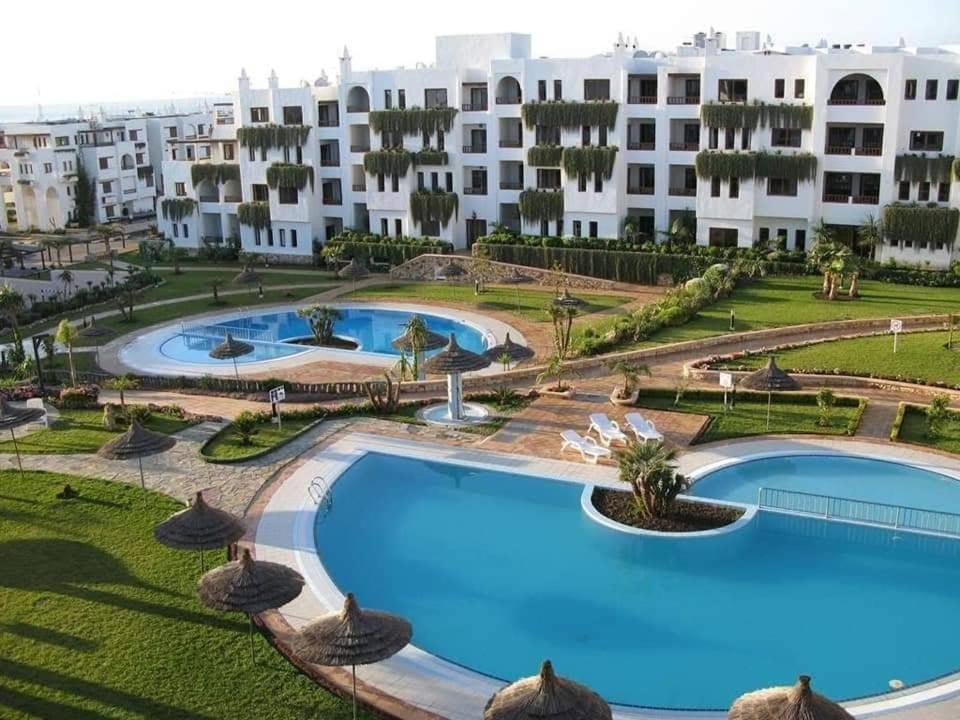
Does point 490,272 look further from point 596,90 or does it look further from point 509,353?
point 509,353

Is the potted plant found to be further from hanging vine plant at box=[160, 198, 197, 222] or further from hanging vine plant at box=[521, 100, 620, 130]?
hanging vine plant at box=[160, 198, 197, 222]

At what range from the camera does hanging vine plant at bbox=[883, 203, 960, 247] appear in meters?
47.4

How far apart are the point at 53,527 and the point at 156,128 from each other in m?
80.8

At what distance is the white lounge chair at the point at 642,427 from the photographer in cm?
2694

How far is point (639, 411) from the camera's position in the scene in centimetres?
3045

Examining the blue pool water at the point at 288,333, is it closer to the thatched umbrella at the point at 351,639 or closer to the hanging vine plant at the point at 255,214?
the hanging vine plant at the point at 255,214

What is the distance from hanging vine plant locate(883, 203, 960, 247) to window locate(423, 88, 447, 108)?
2748 cm

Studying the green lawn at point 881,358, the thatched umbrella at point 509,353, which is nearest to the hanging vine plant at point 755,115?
the green lawn at point 881,358

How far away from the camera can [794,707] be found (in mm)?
12492

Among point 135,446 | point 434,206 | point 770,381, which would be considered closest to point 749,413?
point 770,381

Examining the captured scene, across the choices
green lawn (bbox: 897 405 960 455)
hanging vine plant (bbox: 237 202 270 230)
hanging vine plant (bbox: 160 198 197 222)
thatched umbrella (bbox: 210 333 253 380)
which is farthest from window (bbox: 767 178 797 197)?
hanging vine plant (bbox: 160 198 197 222)

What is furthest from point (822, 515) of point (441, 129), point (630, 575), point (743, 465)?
point (441, 129)

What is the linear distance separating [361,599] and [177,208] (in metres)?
55.7

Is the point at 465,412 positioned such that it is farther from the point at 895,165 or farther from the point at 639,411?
the point at 895,165
